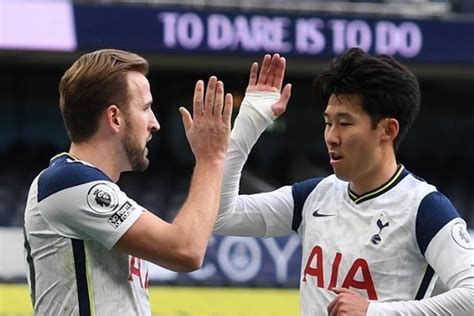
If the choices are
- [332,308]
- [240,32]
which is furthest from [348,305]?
[240,32]

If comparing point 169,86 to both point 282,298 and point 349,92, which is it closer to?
point 282,298

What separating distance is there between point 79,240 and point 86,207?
0.36ft

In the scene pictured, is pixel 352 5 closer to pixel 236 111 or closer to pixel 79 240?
pixel 236 111

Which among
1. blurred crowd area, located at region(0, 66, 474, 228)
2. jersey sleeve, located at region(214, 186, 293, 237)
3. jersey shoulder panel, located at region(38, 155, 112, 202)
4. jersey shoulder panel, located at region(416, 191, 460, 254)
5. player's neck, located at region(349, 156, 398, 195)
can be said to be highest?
jersey shoulder panel, located at region(38, 155, 112, 202)

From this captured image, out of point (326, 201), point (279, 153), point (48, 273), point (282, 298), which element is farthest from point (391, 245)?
point (279, 153)

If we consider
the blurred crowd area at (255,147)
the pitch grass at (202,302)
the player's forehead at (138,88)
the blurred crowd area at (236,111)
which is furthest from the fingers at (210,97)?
the blurred crowd area at (255,147)

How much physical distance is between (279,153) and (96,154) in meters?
12.6

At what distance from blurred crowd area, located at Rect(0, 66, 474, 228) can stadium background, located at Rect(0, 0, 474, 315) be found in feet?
0.06

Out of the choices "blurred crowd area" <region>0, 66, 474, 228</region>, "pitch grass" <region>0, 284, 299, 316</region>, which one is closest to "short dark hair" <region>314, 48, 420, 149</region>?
"pitch grass" <region>0, 284, 299, 316</region>

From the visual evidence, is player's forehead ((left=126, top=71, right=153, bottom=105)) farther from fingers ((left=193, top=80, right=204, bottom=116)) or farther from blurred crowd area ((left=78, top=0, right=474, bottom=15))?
blurred crowd area ((left=78, top=0, right=474, bottom=15))

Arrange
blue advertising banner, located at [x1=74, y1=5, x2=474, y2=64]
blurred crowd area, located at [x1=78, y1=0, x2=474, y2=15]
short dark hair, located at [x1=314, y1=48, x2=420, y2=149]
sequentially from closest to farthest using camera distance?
short dark hair, located at [x1=314, y1=48, x2=420, y2=149], blue advertising banner, located at [x1=74, y1=5, x2=474, y2=64], blurred crowd area, located at [x1=78, y1=0, x2=474, y2=15]

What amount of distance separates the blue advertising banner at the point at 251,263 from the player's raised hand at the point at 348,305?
8.14m

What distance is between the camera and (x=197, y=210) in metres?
3.38

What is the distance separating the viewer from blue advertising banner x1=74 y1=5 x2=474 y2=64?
43.2ft
